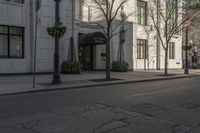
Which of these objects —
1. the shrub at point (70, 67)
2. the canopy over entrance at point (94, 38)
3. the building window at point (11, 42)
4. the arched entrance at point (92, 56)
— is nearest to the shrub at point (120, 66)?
the arched entrance at point (92, 56)

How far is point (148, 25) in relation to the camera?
1441 inches

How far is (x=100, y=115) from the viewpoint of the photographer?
8961 millimetres

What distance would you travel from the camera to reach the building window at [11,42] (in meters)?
22.5

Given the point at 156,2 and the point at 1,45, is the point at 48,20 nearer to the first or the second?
the point at 1,45

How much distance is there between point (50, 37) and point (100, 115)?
55.3ft

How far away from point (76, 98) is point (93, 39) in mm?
15361

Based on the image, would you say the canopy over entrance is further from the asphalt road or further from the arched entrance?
the asphalt road

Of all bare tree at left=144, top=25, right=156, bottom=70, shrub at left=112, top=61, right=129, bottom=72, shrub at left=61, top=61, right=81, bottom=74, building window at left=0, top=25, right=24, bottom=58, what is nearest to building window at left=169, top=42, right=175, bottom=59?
bare tree at left=144, top=25, right=156, bottom=70

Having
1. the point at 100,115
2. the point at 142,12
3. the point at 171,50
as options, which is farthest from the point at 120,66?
the point at 100,115

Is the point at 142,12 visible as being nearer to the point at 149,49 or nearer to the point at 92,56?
the point at 149,49

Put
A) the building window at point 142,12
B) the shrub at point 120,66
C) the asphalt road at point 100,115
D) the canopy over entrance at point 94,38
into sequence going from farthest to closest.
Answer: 1. the building window at point 142,12
2. the shrub at point 120,66
3. the canopy over entrance at point 94,38
4. the asphalt road at point 100,115

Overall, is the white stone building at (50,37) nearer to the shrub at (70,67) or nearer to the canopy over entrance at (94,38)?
the canopy over entrance at (94,38)

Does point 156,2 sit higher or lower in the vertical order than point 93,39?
higher

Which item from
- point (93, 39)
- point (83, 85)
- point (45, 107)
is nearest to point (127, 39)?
point (93, 39)
